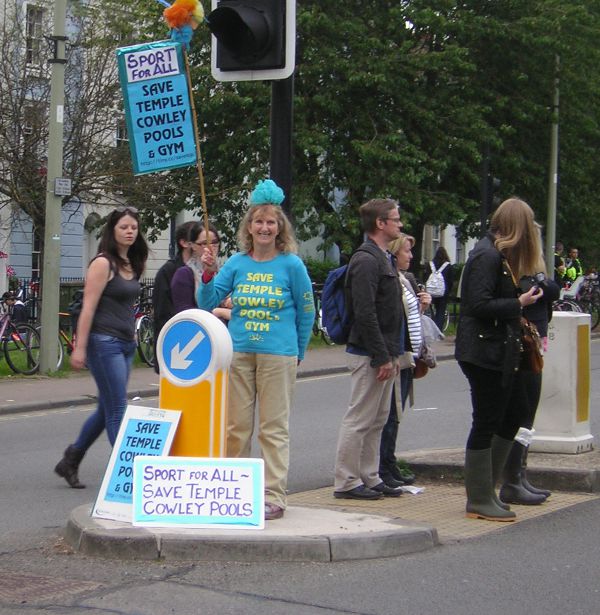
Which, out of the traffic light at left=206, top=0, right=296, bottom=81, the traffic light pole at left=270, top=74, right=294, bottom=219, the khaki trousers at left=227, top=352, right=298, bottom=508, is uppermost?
the traffic light at left=206, top=0, right=296, bottom=81

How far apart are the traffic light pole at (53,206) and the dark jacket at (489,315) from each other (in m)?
10.2

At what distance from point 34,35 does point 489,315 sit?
57.0 ft

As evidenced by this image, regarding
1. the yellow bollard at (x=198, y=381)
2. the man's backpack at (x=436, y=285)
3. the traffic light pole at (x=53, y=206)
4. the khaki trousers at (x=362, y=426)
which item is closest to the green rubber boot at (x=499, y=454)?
the khaki trousers at (x=362, y=426)

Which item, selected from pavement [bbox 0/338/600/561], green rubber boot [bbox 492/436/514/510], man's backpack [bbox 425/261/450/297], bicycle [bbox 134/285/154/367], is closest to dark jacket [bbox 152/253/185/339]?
pavement [bbox 0/338/600/561]

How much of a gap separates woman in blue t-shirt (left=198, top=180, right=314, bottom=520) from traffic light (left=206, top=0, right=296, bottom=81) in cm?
64

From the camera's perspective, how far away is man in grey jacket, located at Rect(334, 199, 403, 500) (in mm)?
7156

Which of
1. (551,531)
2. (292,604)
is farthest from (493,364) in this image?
(292,604)

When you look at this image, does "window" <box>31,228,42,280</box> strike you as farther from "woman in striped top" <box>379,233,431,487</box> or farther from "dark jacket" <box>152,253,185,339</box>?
"woman in striped top" <box>379,233,431,487</box>

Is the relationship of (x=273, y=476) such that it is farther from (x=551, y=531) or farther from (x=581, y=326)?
(x=581, y=326)

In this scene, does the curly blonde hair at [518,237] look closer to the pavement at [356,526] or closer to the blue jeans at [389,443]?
the blue jeans at [389,443]

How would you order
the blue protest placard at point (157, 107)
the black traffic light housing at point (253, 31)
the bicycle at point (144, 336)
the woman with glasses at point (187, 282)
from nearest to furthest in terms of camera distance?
the black traffic light housing at point (253, 31)
the blue protest placard at point (157, 107)
the woman with glasses at point (187, 282)
the bicycle at point (144, 336)

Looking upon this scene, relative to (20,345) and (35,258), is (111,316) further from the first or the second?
(35,258)

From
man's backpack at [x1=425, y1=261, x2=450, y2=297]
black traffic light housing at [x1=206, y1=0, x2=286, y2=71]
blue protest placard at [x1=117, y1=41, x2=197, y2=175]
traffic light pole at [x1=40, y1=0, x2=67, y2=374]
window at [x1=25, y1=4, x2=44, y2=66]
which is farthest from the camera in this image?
man's backpack at [x1=425, y1=261, x2=450, y2=297]

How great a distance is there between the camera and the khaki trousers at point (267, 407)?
6.52 m
